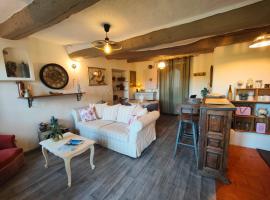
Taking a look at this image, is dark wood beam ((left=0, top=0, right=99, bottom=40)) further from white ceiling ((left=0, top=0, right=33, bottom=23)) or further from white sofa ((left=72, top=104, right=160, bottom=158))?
white sofa ((left=72, top=104, right=160, bottom=158))

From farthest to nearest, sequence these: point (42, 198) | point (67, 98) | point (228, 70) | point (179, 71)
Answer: point (179, 71), point (67, 98), point (228, 70), point (42, 198)

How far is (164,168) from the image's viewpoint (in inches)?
85.3

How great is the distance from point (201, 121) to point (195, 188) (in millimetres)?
938

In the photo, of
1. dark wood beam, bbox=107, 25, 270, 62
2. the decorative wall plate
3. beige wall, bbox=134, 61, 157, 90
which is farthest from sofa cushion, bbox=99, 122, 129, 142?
beige wall, bbox=134, 61, 157, 90

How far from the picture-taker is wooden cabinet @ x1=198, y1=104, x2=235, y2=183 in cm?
174

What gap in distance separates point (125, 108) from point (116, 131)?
0.80 m

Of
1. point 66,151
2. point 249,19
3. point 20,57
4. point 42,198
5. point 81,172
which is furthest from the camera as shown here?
point 20,57

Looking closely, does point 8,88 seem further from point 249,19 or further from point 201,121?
point 249,19

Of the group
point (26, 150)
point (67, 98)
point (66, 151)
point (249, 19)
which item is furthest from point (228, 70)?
point (26, 150)

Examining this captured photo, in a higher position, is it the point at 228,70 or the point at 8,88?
the point at 228,70

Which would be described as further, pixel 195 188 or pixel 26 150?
pixel 26 150

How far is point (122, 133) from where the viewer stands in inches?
99.8

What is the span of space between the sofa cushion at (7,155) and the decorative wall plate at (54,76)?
4.91 feet

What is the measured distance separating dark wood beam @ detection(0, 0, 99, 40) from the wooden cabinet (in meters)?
2.00
